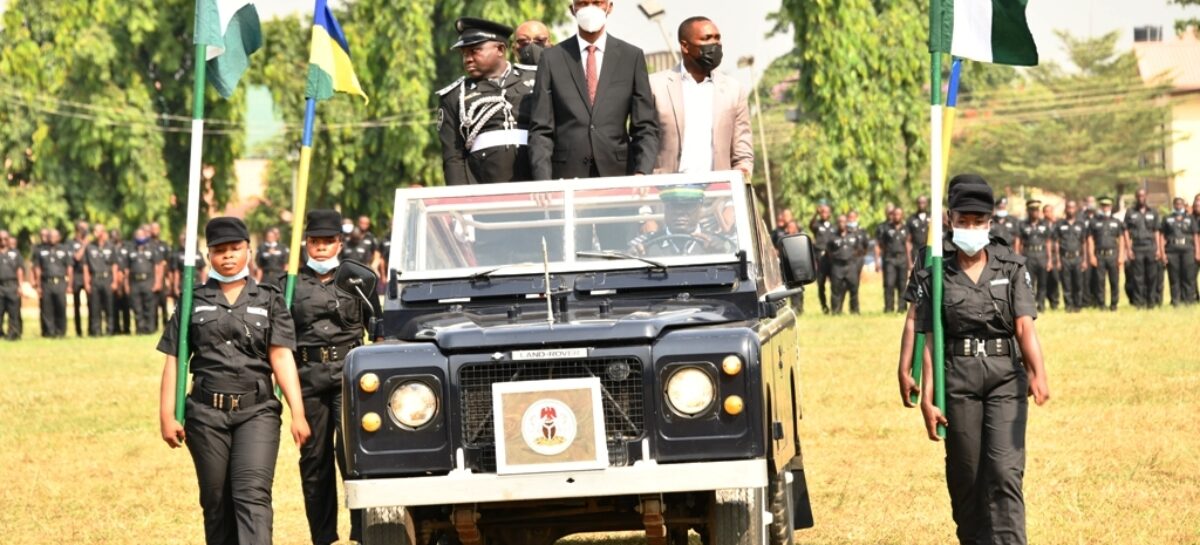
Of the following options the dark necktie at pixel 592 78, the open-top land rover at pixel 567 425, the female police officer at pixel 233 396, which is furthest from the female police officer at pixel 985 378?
the female police officer at pixel 233 396

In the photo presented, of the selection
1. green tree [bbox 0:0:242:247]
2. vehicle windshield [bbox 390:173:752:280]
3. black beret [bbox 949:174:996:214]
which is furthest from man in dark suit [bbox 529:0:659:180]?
green tree [bbox 0:0:242:247]

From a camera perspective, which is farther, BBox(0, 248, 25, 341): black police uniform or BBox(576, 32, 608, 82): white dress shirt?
BBox(0, 248, 25, 341): black police uniform

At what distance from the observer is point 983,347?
9.52 m

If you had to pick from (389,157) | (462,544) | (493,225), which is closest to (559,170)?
(493,225)

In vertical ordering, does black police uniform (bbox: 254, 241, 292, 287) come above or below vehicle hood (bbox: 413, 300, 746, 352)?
above

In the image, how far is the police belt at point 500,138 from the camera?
11.1m

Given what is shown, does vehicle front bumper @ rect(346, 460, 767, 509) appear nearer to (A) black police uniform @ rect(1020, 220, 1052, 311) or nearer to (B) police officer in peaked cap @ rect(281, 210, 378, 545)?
(B) police officer in peaked cap @ rect(281, 210, 378, 545)

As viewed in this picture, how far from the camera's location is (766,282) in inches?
393

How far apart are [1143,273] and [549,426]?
27060mm

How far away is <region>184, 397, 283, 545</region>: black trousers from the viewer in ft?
30.1

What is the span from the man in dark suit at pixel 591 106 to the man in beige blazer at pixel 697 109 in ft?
0.41

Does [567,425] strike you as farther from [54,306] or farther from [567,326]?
[54,306]

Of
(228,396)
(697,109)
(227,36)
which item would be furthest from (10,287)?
(228,396)

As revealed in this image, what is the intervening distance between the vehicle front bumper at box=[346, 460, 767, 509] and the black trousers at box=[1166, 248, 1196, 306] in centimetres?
2693
